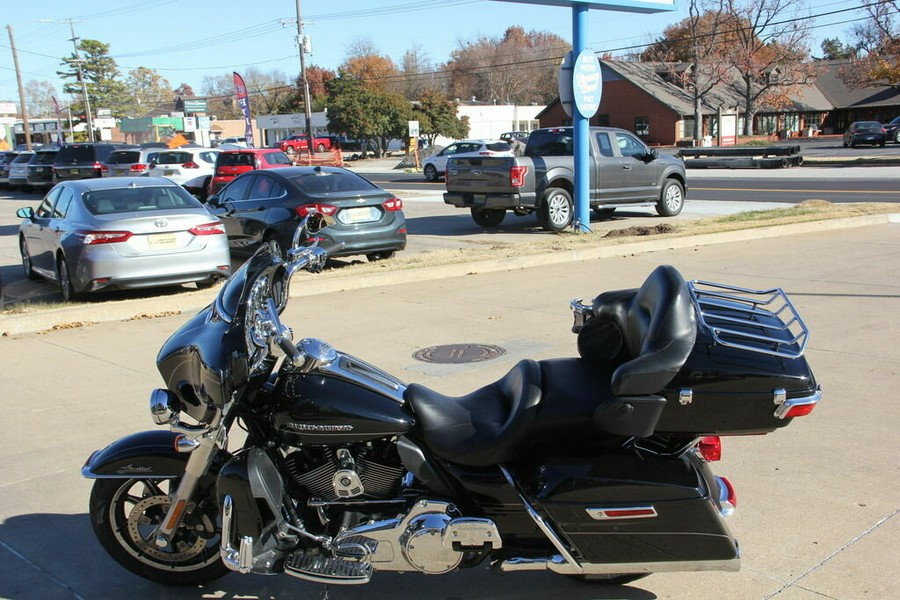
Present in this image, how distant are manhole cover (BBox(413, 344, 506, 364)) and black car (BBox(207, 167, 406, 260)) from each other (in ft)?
14.5

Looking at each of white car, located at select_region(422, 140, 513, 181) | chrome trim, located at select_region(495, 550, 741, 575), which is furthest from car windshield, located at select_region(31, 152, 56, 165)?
chrome trim, located at select_region(495, 550, 741, 575)

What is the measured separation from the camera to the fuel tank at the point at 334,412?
3166mm

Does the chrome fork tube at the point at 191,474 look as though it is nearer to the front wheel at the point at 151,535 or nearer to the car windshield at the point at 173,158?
the front wheel at the point at 151,535

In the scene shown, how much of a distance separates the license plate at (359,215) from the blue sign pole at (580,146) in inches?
177

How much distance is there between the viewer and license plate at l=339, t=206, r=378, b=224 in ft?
39.1

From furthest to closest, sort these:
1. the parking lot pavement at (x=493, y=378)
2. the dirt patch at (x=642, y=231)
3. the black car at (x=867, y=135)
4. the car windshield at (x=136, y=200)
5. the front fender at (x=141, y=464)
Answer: the black car at (x=867, y=135) → the dirt patch at (x=642, y=231) → the car windshield at (x=136, y=200) → the parking lot pavement at (x=493, y=378) → the front fender at (x=141, y=464)

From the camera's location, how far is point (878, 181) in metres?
27.0

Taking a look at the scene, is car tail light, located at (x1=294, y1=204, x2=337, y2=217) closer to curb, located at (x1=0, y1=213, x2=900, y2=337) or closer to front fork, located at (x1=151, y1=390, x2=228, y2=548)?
curb, located at (x1=0, y1=213, x2=900, y2=337)

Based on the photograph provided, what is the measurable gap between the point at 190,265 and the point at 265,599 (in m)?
6.90

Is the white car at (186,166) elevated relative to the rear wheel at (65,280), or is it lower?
elevated

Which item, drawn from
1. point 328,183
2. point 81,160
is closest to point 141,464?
point 328,183

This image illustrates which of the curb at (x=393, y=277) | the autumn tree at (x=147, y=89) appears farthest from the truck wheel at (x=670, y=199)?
the autumn tree at (x=147, y=89)

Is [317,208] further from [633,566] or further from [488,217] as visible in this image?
[633,566]

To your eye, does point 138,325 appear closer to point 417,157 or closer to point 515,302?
point 515,302
